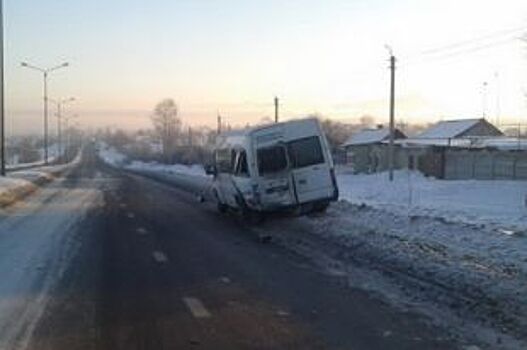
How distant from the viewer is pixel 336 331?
33.0 ft

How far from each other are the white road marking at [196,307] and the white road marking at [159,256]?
4.65m

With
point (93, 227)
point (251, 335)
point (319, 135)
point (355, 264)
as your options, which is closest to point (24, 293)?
point (251, 335)

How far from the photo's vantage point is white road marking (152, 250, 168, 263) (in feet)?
56.0

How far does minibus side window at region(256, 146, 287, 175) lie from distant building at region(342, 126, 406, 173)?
66747mm

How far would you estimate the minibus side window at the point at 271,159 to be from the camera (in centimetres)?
2522

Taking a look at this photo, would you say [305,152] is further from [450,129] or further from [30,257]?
[450,129]

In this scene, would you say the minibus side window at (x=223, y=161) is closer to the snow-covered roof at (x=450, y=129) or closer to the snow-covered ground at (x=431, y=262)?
the snow-covered ground at (x=431, y=262)

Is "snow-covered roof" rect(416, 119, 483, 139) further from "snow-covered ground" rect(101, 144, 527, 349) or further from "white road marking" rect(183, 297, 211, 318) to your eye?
"white road marking" rect(183, 297, 211, 318)

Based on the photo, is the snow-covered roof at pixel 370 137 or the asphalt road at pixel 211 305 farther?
the snow-covered roof at pixel 370 137

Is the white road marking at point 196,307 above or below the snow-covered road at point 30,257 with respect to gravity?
above

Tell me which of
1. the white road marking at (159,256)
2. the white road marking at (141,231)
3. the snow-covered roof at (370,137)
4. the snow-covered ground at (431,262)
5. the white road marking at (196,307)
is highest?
the snow-covered roof at (370,137)

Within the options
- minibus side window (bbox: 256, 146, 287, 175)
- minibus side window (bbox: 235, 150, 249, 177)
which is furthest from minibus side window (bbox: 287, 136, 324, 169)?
minibus side window (bbox: 235, 150, 249, 177)

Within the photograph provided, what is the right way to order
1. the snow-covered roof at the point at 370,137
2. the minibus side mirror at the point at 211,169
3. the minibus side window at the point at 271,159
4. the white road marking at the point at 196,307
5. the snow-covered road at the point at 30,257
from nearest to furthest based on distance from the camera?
the snow-covered road at the point at 30,257 → the white road marking at the point at 196,307 → the minibus side window at the point at 271,159 → the minibus side mirror at the point at 211,169 → the snow-covered roof at the point at 370,137

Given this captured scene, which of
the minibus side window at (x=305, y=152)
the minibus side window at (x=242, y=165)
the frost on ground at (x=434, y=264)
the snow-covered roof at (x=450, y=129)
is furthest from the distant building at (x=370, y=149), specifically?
the frost on ground at (x=434, y=264)
